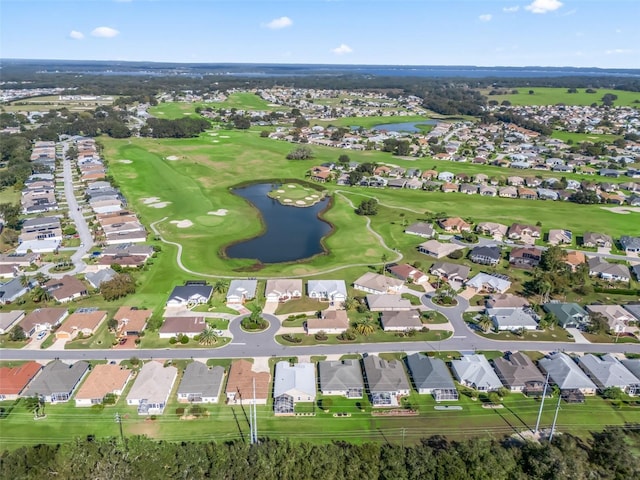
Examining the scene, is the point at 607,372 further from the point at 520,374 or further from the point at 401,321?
the point at 401,321

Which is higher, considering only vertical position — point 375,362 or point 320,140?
point 320,140

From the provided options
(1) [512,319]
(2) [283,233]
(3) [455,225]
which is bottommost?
(1) [512,319]

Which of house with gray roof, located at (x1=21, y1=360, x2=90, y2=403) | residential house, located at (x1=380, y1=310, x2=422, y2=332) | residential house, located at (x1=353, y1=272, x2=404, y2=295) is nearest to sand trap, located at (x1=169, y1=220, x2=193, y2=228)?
residential house, located at (x1=353, y1=272, x2=404, y2=295)

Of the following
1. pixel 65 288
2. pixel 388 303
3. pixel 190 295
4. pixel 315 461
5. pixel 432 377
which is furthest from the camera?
pixel 65 288

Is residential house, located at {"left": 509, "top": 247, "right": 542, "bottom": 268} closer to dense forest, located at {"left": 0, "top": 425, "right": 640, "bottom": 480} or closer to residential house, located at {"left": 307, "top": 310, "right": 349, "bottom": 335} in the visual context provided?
residential house, located at {"left": 307, "top": 310, "right": 349, "bottom": 335}

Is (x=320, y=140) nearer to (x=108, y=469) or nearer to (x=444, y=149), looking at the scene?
(x=444, y=149)

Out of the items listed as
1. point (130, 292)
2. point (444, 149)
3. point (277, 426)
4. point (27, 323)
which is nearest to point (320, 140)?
point (444, 149)

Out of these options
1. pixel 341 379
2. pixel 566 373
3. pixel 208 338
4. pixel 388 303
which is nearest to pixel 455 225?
pixel 388 303
